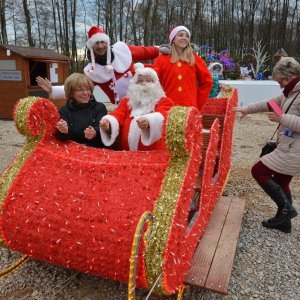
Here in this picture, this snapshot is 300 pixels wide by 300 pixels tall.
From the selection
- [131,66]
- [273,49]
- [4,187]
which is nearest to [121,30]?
[273,49]

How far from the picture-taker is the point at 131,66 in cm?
355

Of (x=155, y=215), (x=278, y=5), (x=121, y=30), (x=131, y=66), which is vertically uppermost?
(x=278, y=5)

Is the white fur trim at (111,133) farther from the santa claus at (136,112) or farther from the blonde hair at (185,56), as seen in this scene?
the blonde hair at (185,56)

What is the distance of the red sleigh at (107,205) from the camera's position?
1786 mm

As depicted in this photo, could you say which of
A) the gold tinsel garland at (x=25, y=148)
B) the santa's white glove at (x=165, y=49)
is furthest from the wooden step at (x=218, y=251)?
the santa's white glove at (x=165, y=49)

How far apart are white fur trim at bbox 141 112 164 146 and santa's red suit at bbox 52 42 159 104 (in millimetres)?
1132

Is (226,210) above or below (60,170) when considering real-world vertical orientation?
below

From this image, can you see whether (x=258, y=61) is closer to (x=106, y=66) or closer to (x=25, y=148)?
(x=106, y=66)

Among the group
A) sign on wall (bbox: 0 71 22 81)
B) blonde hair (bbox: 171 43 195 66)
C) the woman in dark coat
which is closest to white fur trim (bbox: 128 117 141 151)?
the woman in dark coat

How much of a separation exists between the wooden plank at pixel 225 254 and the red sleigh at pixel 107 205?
23 centimetres

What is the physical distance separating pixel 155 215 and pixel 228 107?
199 centimetres

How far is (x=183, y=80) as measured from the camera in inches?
134

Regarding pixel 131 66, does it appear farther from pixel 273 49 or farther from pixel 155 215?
pixel 273 49

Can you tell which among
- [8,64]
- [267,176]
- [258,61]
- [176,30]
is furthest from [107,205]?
[258,61]
